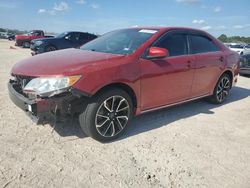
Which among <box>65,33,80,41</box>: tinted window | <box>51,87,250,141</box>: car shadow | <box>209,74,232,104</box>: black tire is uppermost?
<box>65,33,80,41</box>: tinted window

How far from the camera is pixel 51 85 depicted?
3303mm

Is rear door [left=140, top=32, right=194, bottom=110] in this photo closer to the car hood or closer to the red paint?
the red paint

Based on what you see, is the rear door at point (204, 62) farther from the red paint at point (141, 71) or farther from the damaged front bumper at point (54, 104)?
the damaged front bumper at point (54, 104)

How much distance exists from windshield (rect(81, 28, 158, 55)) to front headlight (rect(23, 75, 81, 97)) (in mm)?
1142

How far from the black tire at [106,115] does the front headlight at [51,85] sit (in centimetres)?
40

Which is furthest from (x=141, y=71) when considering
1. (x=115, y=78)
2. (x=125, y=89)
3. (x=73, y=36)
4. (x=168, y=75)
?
(x=73, y=36)

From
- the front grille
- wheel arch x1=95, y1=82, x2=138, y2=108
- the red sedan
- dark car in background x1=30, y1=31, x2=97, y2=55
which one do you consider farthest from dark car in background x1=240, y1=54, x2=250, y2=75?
the front grille

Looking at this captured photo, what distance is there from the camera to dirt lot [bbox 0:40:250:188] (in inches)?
115

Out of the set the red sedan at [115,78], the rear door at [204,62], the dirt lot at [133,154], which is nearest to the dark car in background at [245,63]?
the rear door at [204,62]

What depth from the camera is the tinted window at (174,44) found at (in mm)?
4461

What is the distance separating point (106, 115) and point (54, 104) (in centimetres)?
78

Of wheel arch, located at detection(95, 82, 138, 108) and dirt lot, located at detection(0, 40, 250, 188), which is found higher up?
wheel arch, located at detection(95, 82, 138, 108)

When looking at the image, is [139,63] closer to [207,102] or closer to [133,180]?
[133,180]

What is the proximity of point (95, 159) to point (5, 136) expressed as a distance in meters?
1.40
